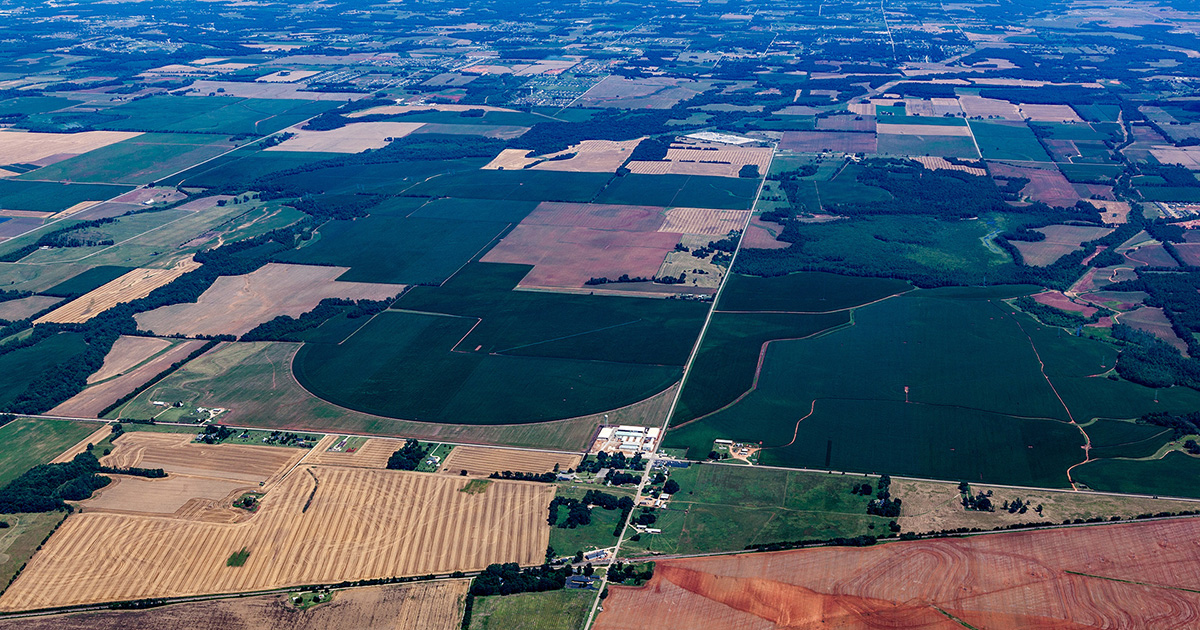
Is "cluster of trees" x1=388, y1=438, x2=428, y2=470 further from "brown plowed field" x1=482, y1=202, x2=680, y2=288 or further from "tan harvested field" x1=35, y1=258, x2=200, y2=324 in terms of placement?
"tan harvested field" x1=35, y1=258, x2=200, y2=324

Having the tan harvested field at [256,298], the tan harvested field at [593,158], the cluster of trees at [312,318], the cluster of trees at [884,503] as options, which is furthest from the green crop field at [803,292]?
the tan harvested field at [593,158]

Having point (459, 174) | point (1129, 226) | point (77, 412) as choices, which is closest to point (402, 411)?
point (77, 412)

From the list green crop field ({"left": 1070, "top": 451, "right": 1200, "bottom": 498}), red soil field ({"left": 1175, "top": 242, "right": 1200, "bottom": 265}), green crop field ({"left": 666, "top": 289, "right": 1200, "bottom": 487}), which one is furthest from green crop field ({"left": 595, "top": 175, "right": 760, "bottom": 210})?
green crop field ({"left": 1070, "top": 451, "right": 1200, "bottom": 498})

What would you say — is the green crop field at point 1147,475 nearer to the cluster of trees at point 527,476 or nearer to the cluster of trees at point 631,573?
the cluster of trees at point 631,573

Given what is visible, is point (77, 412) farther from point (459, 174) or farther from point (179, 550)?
point (459, 174)

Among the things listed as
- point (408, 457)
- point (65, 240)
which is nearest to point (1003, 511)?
point (408, 457)

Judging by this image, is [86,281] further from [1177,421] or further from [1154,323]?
[1154,323]
